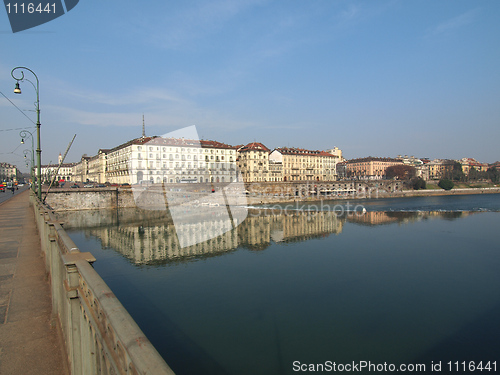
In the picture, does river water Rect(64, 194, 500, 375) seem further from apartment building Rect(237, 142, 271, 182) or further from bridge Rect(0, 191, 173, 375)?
apartment building Rect(237, 142, 271, 182)

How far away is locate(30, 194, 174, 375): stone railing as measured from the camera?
195 centimetres

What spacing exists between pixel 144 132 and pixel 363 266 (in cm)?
8160

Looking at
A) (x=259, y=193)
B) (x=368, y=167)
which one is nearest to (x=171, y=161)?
(x=259, y=193)

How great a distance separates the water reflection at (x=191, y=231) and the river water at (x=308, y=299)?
351 millimetres

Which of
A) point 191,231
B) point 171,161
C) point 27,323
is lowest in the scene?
point 191,231

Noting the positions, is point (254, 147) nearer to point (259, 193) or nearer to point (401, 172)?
point (259, 193)

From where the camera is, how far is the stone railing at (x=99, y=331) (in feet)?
6.40

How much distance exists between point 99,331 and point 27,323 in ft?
11.9

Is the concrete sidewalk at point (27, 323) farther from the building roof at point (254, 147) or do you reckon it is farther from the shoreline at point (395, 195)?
the building roof at point (254, 147)

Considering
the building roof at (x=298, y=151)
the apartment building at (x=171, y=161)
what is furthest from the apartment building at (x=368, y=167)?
the apartment building at (x=171, y=161)

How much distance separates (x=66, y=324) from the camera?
4.26m

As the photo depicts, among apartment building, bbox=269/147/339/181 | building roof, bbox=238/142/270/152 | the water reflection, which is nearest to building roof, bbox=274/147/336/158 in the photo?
apartment building, bbox=269/147/339/181

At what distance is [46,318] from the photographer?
536cm

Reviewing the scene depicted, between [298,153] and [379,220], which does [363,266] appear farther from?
[298,153]
